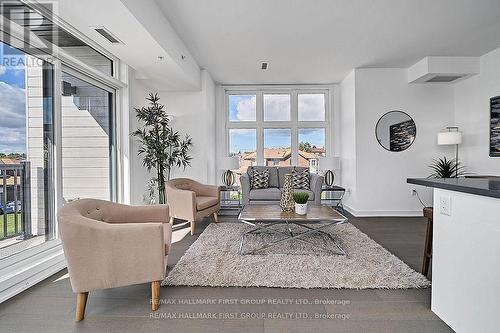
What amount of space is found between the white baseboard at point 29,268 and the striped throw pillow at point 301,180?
361cm

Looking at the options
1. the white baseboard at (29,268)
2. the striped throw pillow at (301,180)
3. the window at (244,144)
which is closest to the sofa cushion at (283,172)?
the striped throw pillow at (301,180)

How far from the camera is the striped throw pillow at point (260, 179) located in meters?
5.23

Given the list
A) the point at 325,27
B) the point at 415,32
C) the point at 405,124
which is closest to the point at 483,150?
the point at 405,124

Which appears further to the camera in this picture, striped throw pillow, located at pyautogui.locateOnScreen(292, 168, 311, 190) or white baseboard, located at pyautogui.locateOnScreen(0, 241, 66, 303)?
striped throw pillow, located at pyautogui.locateOnScreen(292, 168, 311, 190)

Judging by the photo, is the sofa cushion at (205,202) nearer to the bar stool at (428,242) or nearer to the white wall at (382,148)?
the white wall at (382,148)

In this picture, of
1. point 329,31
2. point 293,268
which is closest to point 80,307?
point 293,268

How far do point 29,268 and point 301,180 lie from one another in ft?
13.3

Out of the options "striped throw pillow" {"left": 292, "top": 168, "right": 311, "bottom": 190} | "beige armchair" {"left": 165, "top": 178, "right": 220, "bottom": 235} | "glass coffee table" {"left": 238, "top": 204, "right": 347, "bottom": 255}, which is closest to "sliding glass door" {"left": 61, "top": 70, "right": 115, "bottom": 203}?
"beige armchair" {"left": 165, "top": 178, "right": 220, "bottom": 235}

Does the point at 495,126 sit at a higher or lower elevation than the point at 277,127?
lower

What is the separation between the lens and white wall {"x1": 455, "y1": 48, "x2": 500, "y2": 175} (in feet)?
14.6

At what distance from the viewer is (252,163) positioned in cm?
660

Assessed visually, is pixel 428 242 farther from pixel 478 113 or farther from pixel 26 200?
pixel 26 200

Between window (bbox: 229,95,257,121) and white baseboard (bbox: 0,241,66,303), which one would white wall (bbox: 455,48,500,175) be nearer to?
window (bbox: 229,95,257,121)

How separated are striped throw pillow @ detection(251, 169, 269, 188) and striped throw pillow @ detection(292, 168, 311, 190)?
1.65ft
